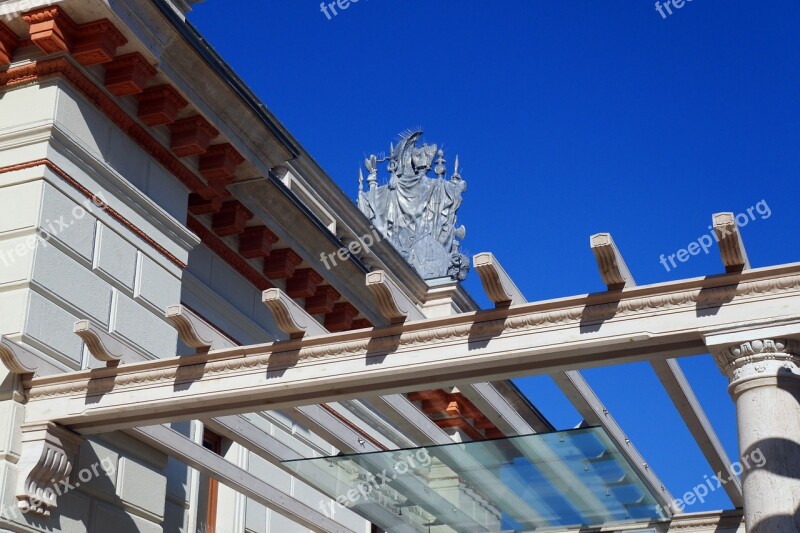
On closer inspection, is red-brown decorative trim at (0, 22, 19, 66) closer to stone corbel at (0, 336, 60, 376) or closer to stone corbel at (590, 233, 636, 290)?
stone corbel at (0, 336, 60, 376)

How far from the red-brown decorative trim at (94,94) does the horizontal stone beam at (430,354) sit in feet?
8.85

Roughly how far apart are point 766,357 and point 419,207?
14.2m

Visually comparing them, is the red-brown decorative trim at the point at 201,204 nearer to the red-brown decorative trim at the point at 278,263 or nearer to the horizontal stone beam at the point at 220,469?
the red-brown decorative trim at the point at 278,263

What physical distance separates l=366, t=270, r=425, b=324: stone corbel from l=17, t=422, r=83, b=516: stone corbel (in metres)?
2.74

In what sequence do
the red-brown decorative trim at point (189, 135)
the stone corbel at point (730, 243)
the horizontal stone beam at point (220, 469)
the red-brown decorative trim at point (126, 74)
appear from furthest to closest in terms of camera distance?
the red-brown decorative trim at point (189, 135) → the red-brown decorative trim at point (126, 74) → the horizontal stone beam at point (220, 469) → the stone corbel at point (730, 243)

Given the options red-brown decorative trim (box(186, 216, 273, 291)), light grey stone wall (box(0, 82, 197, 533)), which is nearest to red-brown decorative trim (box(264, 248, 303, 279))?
red-brown decorative trim (box(186, 216, 273, 291))

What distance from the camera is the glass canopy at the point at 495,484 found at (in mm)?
9125

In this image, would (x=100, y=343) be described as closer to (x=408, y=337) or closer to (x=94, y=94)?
(x=408, y=337)

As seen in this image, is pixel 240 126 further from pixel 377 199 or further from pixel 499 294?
pixel 377 199

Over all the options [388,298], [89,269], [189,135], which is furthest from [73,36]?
[388,298]

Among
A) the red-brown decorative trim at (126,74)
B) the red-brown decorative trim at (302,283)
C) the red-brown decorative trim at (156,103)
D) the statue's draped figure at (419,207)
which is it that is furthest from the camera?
the statue's draped figure at (419,207)

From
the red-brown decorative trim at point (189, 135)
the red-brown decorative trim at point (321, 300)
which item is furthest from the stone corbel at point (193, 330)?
the red-brown decorative trim at point (321, 300)

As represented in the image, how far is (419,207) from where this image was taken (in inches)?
810

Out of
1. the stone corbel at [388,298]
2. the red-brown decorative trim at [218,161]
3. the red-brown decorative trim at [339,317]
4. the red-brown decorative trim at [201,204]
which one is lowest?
the stone corbel at [388,298]
